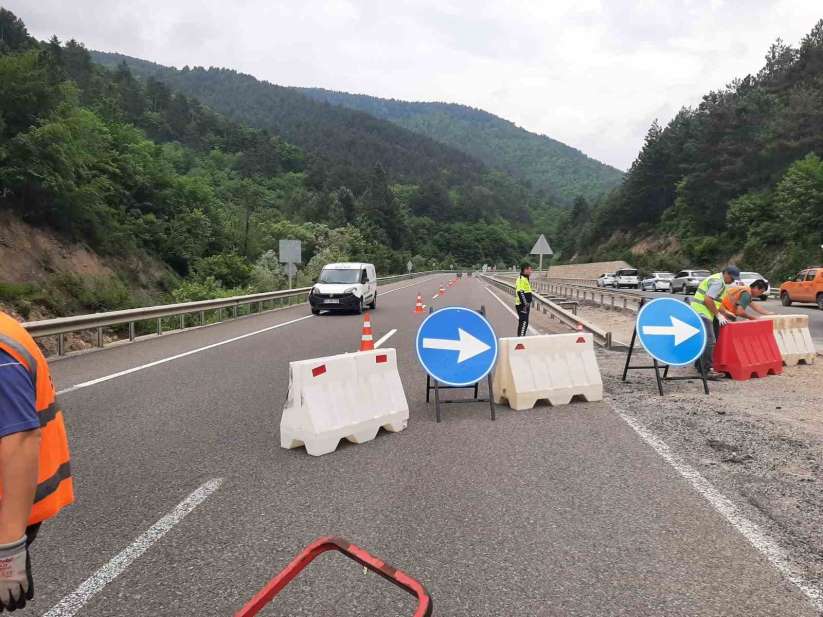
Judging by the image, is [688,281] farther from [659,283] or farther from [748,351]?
[748,351]

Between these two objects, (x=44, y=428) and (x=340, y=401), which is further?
(x=340, y=401)

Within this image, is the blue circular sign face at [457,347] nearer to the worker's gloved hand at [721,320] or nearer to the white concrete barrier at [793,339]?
the worker's gloved hand at [721,320]

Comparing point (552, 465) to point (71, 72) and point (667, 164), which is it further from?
point (71, 72)

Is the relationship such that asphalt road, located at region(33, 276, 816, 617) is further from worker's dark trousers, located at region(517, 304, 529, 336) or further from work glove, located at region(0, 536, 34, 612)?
worker's dark trousers, located at region(517, 304, 529, 336)

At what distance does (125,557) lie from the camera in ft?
12.3

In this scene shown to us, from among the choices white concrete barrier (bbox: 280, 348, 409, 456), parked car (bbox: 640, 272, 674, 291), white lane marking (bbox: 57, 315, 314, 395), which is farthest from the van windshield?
parked car (bbox: 640, 272, 674, 291)

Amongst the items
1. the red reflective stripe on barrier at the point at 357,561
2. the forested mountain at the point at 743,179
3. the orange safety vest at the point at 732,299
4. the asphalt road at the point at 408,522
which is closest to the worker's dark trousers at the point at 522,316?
the orange safety vest at the point at 732,299

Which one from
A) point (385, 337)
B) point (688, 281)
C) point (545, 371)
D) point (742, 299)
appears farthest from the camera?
point (688, 281)

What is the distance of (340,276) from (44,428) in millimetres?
21853

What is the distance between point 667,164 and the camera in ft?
291

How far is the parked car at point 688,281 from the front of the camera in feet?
132

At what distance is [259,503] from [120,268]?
1577 inches

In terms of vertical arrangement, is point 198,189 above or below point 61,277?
above

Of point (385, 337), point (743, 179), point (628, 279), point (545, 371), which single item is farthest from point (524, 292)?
point (743, 179)
